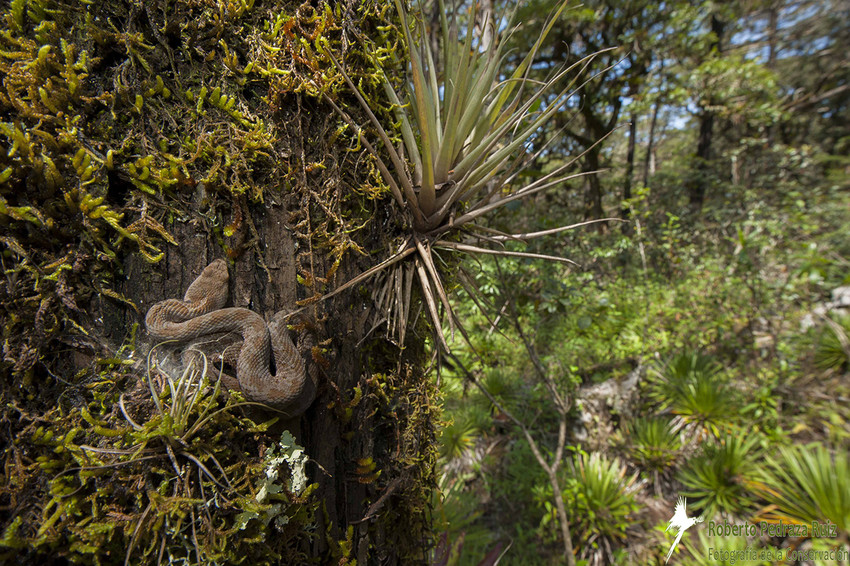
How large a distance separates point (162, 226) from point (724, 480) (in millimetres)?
5056

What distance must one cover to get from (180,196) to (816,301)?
24.0ft

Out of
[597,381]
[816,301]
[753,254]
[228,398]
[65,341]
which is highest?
[65,341]

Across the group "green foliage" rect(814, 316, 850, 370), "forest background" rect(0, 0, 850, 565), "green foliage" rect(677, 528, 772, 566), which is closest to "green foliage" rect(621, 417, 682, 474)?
"green foliage" rect(677, 528, 772, 566)

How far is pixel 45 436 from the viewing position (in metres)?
0.71

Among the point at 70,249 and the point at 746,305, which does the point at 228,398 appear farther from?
the point at 746,305

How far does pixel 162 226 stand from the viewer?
80 cm

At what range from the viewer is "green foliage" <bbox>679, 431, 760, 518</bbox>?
3609mm

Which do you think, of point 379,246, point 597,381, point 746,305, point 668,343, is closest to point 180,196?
point 379,246

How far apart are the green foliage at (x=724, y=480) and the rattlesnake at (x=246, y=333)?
14.3 ft

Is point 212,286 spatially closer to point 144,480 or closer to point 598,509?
point 144,480

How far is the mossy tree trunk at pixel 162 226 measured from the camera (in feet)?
2.36

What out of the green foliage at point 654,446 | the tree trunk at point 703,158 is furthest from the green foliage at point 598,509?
the tree trunk at point 703,158

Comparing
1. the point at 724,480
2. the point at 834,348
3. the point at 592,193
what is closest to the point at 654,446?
the point at 724,480

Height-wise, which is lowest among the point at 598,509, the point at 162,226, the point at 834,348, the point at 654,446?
the point at 598,509
